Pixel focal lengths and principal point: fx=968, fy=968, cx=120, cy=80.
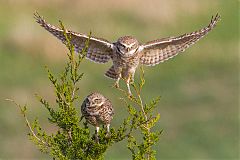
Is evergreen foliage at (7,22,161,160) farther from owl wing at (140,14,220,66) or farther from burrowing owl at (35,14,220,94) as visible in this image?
owl wing at (140,14,220,66)

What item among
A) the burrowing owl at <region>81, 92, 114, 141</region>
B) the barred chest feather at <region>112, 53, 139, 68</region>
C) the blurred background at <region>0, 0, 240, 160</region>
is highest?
the blurred background at <region>0, 0, 240, 160</region>

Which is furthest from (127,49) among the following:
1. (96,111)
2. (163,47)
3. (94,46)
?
(96,111)

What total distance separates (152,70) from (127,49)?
46.9 ft

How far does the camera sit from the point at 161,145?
66.9ft

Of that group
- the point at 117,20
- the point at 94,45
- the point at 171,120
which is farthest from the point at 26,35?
the point at 94,45

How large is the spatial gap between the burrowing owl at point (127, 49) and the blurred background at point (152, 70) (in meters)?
7.38

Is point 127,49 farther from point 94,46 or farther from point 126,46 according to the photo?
point 94,46

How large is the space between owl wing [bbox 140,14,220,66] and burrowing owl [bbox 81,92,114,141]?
63.6 inches

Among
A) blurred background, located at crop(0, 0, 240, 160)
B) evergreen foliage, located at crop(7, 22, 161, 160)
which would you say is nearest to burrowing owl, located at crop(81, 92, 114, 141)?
evergreen foliage, located at crop(7, 22, 161, 160)

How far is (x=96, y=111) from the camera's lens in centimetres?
1002

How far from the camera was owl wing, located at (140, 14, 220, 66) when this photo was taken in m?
11.6

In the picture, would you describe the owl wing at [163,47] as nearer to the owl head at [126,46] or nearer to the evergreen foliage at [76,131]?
the owl head at [126,46]

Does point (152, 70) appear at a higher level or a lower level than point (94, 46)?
higher

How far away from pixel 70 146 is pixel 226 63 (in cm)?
1758
